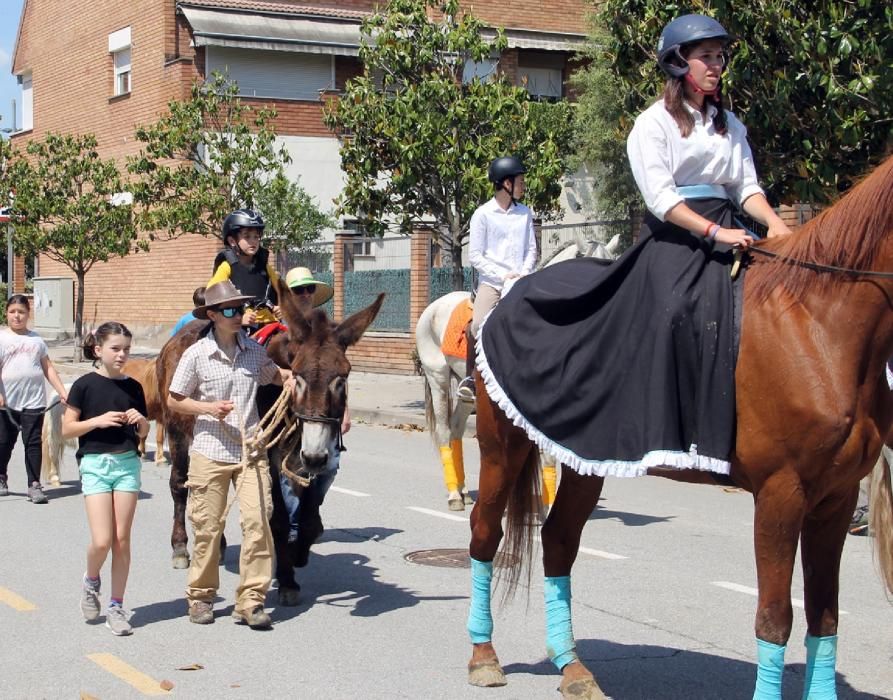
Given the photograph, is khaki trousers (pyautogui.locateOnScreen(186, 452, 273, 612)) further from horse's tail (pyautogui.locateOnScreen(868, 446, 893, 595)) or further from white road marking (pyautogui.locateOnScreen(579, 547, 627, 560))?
horse's tail (pyautogui.locateOnScreen(868, 446, 893, 595))

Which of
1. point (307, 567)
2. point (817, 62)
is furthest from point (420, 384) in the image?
point (307, 567)

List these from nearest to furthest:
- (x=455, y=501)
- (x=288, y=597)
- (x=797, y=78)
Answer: (x=288, y=597) < (x=455, y=501) < (x=797, y=78)

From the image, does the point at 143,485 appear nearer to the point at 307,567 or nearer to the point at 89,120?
the point at 307,567

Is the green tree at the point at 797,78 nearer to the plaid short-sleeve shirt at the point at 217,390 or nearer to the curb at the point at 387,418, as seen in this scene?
the curb at the point at 387,418

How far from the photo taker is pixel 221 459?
281 inches

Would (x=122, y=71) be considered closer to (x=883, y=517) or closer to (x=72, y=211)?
(x=72, y=211)

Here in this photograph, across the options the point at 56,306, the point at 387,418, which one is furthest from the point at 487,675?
the point at 56,306

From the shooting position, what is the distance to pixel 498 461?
5910 mm

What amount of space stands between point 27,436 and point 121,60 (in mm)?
26538

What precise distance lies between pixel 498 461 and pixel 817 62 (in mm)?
7487

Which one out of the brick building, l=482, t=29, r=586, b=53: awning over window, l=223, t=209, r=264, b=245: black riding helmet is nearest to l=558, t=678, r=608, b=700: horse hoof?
l=223, t=209, r=264, b=245: black riding helmet

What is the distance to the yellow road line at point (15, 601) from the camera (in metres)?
7.43

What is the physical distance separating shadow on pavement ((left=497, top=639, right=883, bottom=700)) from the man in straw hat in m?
1.54

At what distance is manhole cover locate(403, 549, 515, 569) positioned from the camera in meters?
8.66
